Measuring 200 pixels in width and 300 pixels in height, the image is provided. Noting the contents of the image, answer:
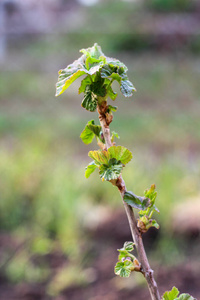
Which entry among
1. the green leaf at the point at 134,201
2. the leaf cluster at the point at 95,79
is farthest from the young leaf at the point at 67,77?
the green leaf at the point at 134,201

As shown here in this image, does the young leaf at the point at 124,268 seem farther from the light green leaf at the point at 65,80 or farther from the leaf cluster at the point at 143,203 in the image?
the light green leaf at the point at 65,80

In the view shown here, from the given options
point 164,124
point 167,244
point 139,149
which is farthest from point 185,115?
point 167,244

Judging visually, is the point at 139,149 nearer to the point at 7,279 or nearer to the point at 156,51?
the point at 7,279

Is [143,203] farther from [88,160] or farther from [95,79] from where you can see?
[88,160]

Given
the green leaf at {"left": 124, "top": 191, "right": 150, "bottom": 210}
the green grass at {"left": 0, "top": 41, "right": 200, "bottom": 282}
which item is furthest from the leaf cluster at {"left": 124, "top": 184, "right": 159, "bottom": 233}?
the green grass at {"left": 0, "top": 41, "right": 200, "bottom": 282}

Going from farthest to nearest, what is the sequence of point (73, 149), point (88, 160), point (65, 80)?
point (73, 149)
point (88, 160)
point (65, 80)

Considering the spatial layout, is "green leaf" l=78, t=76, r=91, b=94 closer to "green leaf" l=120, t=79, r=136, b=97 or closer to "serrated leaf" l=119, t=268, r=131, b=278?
"green leaf" l=120, t=79, r=136, b=97

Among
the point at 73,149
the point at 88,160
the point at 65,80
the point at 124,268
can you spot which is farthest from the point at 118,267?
the point at 73,149
